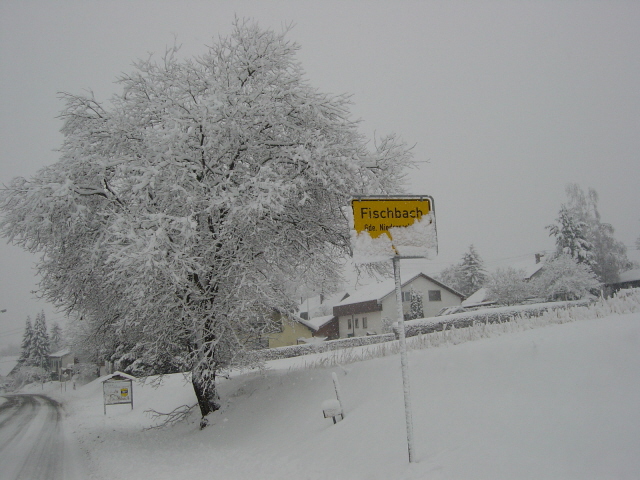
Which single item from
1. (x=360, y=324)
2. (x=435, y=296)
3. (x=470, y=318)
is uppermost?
(x=435, y=296)

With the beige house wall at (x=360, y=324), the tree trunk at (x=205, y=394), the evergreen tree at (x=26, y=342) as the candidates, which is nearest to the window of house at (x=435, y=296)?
the beige house wall at (x=360, y=324)

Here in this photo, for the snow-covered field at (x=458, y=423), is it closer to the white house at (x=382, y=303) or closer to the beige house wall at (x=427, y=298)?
the white house at (x=382, y=303)

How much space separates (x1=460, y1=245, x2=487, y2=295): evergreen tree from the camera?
71.8 metres

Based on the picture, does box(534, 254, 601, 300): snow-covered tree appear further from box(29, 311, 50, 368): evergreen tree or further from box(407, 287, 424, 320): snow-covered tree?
box(29, 311, 50, 368): evergreen tree

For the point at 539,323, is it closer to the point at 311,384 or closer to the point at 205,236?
the point at 311,384

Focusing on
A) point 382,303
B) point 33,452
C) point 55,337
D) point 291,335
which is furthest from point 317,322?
point 55,337

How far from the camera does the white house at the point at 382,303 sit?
51156 mm

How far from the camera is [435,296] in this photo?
2167 inches

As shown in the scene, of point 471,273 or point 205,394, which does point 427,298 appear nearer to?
point 471,273

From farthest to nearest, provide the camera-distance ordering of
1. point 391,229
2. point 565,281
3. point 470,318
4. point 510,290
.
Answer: point 510,290 < point 565,281 < point 470,318 < point 391,229

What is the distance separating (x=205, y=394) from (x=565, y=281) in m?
38.5

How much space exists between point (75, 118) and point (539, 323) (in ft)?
41.7

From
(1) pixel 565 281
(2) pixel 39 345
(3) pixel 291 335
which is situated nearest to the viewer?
(1) pixel 565 281

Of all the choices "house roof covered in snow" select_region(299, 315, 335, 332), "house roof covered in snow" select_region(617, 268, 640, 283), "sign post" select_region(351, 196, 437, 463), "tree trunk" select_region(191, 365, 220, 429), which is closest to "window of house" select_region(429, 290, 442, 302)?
"house roof covered in snow" select_region(299, 315, 335, 332)
